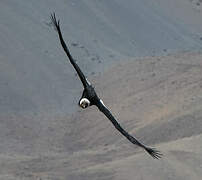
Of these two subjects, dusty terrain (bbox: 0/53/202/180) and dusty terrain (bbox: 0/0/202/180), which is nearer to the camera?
dusty terrain (bbox: 0/53/202/180)

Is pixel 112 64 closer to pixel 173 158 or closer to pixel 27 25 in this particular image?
pixel 27 25

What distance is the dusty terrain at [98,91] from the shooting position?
711 inches

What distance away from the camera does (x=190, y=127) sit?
2008cm

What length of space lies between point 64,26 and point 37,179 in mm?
16288

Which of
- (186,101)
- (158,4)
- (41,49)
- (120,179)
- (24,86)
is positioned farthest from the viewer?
(158,4)

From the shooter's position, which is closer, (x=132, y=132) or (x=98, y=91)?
(x=132, y=132)

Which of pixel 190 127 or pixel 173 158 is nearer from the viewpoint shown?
pixel 173 158

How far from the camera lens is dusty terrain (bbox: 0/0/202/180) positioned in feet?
59.2

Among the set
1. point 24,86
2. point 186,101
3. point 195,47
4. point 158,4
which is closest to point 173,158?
point 186,101

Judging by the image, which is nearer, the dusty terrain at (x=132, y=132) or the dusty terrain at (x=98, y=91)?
the dusty terrain at (x=132, y=132)

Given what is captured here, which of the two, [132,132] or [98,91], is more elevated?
[132,132]

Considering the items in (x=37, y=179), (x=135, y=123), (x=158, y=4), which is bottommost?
(x=158, y=4)

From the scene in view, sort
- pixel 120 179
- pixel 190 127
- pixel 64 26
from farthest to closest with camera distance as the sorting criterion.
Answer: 1. pixel 64 26
2. pixel 190 127
3. pixel 120 179

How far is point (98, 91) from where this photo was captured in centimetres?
2650
